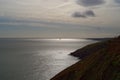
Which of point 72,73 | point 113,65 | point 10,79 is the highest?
point 113,65

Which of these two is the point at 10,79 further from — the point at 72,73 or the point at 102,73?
the point at 102,73

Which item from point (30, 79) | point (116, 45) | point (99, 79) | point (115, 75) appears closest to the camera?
point (115, 75)

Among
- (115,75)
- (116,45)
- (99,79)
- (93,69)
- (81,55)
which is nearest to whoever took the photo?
(115,75)

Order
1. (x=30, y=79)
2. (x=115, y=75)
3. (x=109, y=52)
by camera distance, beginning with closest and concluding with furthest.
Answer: (x=115, y=75) < (x=109, y=52) < (x=30, y=79)

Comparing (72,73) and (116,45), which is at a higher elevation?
(116,45)

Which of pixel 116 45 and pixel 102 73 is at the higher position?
pixel 116 45

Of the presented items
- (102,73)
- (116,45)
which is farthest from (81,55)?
(102,73)

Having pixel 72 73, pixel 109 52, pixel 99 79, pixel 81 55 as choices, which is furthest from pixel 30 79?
pixel 81 55

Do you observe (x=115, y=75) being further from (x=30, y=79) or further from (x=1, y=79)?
(x=1, y=79)

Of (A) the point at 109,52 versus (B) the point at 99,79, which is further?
(A) the point at 109,52
